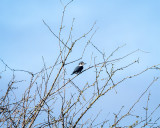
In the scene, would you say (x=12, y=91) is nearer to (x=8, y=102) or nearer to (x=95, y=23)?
(x=8, y=102)

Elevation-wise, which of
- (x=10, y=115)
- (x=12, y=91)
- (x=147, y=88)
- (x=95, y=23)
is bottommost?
(x=147, y=88)

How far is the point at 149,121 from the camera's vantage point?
3631 mm

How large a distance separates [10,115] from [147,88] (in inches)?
74.7

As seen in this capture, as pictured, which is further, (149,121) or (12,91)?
(12,91)

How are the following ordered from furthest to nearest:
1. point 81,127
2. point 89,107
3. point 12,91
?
point 12,91
point 81,127
point 89,107

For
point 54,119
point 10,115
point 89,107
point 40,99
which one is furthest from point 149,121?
point 10,115

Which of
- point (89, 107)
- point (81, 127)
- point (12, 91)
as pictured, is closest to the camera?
point (89, 107)

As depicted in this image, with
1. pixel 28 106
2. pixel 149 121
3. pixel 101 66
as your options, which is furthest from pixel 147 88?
pixel 28 106

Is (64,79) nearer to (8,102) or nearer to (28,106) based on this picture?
(28,106)

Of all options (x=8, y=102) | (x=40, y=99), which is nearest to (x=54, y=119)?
Answer: (x=40, y=99)

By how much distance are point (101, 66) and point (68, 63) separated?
1.65 feet

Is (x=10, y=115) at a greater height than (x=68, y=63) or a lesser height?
lesser

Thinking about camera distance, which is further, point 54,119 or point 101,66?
point 101,66

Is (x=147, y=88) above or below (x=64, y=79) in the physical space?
below
